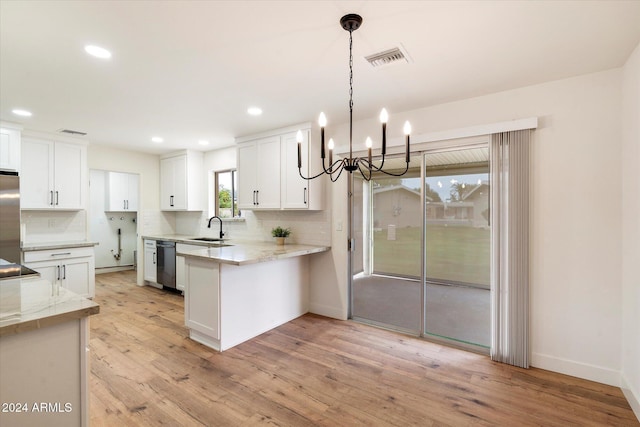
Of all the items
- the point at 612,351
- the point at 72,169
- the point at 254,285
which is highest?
the point at 72,169

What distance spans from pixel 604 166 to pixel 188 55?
3.35 meters

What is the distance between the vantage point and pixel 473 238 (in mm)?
4312

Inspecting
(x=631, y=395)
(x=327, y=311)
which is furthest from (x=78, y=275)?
(x=631, y=395)

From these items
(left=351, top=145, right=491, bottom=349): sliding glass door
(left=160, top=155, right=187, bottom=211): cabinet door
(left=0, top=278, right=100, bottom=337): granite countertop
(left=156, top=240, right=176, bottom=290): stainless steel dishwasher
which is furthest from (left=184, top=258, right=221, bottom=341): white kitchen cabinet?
(left=160, top=155, right=187, bottom=211): cabinet door

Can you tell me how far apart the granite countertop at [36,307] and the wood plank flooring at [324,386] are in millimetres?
1073

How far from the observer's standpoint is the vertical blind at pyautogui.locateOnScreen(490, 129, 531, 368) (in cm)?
271

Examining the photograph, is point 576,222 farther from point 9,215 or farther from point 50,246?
point 50,246

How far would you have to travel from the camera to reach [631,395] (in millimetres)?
2209

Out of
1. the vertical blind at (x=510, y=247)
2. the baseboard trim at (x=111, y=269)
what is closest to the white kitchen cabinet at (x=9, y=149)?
the baseboard trim at (x=111, y=269)

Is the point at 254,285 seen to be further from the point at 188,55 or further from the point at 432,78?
the point at 432,78

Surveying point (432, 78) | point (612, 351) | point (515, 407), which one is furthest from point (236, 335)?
point (612, 351)

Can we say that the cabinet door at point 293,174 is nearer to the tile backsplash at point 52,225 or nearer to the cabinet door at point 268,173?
the cabinet door at point 268,173

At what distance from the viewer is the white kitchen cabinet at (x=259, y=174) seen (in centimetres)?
412

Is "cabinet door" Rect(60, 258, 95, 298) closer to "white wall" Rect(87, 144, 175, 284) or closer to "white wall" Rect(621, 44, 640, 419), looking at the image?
"white wall" Rect(87, 144, 175, 284)
